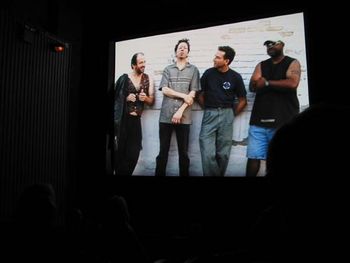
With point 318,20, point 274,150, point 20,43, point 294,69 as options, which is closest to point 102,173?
point 20,43

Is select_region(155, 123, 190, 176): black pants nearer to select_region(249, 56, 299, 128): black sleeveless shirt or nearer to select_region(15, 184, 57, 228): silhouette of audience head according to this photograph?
select_region(249, 56, 299, 128): black sleeveless shirt

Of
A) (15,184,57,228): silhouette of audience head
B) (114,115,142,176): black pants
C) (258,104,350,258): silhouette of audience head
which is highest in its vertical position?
(114,115,142,176): black pants

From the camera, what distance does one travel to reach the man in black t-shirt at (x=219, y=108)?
3154 mm

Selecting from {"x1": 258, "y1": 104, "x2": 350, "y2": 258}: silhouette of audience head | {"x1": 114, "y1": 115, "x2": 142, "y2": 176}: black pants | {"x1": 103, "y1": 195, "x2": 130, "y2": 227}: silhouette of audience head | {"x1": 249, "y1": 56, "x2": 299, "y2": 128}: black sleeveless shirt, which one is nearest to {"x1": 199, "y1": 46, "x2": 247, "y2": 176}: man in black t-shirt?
{"x1": 249, "y1": 56, "x2": 299, "y2": 128}: black sleeveless shirt

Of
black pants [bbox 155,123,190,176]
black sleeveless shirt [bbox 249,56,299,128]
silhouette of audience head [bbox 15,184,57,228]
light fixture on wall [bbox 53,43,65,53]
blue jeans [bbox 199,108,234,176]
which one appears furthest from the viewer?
light fixture on wall [bbox 53,43,65,53]

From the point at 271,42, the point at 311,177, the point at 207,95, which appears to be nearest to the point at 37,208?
the point at 311,177

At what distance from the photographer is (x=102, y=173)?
3.86 meters

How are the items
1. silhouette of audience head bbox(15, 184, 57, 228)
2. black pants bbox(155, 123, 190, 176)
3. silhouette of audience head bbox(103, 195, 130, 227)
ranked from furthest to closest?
black pants bbox(155, 123, 190, 176) → silhouette of audience head bbox(103, 195, 130, 227) → silhouette of audience head bbox(15, 184, 57, 228)

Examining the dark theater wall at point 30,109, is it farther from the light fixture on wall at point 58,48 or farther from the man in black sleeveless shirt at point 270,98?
the man in black sleeveless shirt at point 270,98

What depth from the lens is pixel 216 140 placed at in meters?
3.20

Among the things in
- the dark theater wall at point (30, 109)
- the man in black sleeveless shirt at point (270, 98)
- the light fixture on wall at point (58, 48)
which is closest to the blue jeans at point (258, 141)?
the man in black sleeveless shirt at point (270, 98)

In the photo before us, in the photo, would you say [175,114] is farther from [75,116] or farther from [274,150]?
[274,150]

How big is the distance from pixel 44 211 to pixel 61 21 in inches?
114

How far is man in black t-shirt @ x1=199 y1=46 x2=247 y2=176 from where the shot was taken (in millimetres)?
3154
